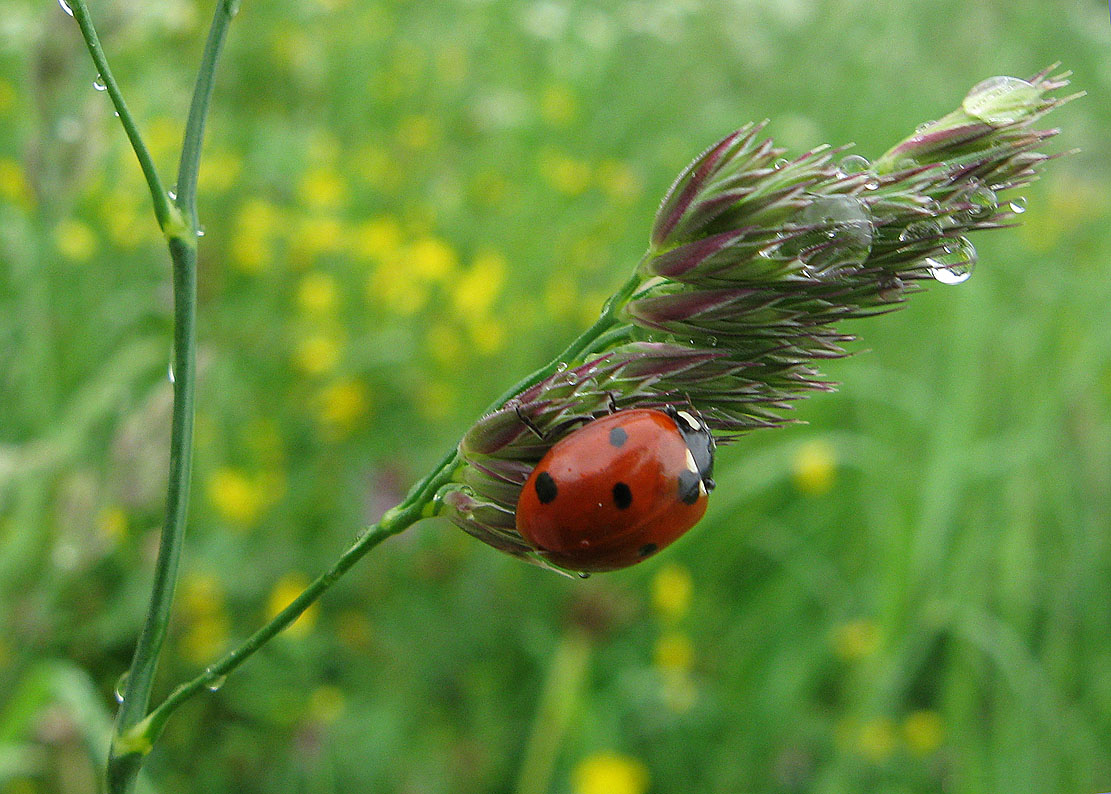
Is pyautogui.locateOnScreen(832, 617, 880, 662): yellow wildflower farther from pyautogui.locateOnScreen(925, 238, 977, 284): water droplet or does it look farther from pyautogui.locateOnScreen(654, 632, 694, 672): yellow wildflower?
pyautogui.locateOnScreen(925, 238, 977, 284): water droplet

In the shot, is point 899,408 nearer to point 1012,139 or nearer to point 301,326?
point 301,326

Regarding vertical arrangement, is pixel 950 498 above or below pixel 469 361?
below

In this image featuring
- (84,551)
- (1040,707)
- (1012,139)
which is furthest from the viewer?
(1040,707)

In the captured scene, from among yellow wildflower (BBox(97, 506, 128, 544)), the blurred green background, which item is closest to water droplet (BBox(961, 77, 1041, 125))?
the blurred green background

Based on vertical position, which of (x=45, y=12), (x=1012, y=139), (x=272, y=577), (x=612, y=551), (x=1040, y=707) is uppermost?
(x=45, y=12)

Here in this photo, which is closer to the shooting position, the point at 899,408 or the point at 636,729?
the point at 636,729

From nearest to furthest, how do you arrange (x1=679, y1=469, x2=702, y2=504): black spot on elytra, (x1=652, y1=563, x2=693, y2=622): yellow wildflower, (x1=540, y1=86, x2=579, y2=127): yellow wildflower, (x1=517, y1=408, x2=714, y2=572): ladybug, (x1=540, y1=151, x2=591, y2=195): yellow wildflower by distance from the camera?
1. (x1=517, y1=408, x2=714, y2=572): ladybug
2. (x1=679, y1=469, x2=702, y2=504): black spot on elytra
3. (x1=652, y1=563, x2=693, y2=622): yellow wildflower
4. (x1=540, y1=151, x2=591, y2=195): yellow wildflower
5. (x1=540, y1=86, x2=579, y2=127): yellow wildflower

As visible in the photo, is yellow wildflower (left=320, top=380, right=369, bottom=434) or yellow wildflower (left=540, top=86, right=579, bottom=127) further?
yellow wildflower (left=540, top=86, right=579, bottom=127)

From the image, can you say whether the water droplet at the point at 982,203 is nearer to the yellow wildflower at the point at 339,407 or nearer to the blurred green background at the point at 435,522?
the blurred green background at the point at 435,522

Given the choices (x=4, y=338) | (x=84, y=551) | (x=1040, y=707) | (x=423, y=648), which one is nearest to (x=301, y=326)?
(x=4, y=338)
